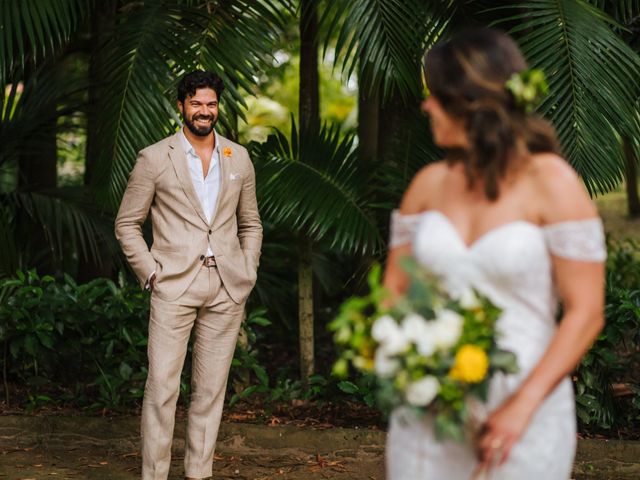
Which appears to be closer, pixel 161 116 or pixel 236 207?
pixel 236 207

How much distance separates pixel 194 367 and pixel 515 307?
2.76 metres

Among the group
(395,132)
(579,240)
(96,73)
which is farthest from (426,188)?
(96,73)

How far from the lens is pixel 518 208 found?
98.0 inches

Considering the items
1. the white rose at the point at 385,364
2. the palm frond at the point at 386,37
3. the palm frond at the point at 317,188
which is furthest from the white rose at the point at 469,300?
the palm frond at the point at 317,188

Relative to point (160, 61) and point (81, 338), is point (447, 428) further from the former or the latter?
point (81, 338)

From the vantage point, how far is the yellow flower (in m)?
2.31

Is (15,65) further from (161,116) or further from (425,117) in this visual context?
(425,117)

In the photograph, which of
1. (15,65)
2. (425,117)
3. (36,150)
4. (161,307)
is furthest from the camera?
(36,150)

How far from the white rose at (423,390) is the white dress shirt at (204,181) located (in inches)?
103

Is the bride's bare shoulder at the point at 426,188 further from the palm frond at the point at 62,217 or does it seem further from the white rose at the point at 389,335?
the palm frond at the point at 62,217

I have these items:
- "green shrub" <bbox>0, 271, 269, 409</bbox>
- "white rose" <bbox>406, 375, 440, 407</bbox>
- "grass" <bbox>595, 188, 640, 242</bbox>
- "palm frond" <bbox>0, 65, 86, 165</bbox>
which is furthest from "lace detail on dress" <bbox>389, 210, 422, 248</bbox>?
"grass" <bbox>595, 188, 640, 242</bbox>

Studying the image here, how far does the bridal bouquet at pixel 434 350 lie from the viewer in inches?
91.5

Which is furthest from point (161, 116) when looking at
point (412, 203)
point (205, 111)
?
point (412, 203)

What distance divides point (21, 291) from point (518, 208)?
411 centimetres
